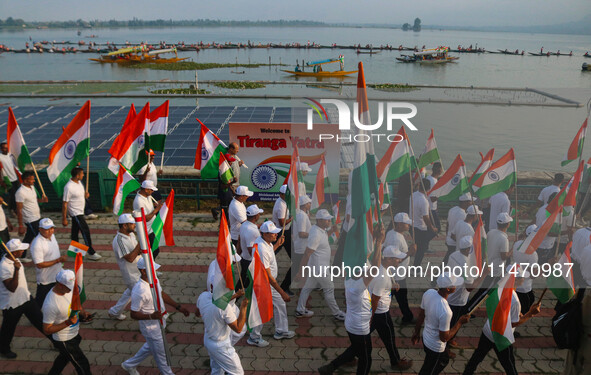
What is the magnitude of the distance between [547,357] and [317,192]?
442 cm

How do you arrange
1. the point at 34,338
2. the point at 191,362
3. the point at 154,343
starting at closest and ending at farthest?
the point at 154,343
the point at 191,362
the point at 34,338

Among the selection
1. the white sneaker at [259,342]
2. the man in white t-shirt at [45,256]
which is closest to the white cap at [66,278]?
the man in white t-shirt at [45,256]

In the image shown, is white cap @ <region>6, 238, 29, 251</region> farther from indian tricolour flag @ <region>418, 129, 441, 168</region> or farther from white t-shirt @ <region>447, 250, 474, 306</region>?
indian tricolour flag @ <region>418, 129, 441, 168</region>

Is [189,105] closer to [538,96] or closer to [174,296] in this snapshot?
[174,296]

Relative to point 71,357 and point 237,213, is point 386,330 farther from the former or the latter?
point 71,357

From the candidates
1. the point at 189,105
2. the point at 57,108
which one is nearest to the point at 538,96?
the point at 189,105

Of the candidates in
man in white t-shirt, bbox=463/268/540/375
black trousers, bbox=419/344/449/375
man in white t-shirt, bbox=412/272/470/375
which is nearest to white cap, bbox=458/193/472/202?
man in white t-shirt, bbox=463/268/540/375

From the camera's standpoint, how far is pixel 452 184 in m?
8.65

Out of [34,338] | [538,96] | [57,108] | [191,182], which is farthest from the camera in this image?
[538,96]

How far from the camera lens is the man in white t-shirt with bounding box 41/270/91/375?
5148mm

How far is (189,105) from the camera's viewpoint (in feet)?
71.0

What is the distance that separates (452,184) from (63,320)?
684 cm

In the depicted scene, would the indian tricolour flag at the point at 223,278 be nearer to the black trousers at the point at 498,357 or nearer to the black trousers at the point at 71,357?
the black trousers at the point at 71,357

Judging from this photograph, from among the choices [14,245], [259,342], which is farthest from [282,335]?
[14,245]
